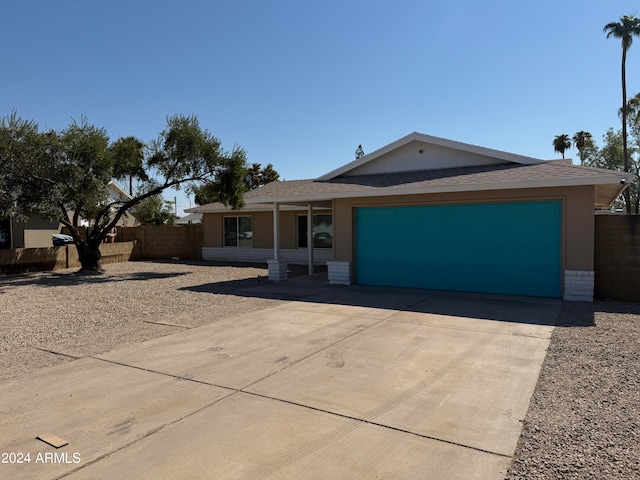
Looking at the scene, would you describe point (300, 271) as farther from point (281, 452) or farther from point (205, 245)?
point (281, 452)

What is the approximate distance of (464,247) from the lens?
37.3 ft

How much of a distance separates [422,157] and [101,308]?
9.97m

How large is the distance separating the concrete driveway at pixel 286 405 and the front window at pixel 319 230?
11.5 meters

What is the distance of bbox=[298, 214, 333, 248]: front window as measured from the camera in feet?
62.4

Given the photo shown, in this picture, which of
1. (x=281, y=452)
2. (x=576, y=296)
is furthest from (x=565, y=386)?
(x=576, y=296)

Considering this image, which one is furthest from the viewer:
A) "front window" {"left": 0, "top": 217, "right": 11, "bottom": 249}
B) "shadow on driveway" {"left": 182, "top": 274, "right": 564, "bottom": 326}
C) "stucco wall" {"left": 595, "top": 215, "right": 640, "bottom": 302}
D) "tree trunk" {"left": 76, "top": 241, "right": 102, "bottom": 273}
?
"front window" {"left": 0, "top": 217, "right": 11, "bottom": 249}

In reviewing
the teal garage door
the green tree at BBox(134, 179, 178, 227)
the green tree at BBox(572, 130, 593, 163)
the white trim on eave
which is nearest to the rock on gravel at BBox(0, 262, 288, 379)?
the white trim on eave

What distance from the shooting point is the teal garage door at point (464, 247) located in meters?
10.4

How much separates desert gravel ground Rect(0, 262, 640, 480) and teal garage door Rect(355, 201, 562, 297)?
4.87 ft

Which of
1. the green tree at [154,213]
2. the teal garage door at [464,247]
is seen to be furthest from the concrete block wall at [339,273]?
the green tree at [154,213]

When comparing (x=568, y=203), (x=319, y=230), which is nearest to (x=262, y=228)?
(x=319, y=230)

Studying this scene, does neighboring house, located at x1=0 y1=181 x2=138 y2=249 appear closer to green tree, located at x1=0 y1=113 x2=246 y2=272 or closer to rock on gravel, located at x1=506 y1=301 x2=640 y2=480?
green tree, located at x1=0 y1=113 x2=246 y2=272

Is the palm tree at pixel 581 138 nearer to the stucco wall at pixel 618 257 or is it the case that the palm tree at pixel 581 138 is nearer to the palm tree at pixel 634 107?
the palm tree at pixel 634 107

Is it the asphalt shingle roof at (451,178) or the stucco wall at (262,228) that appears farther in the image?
the stucco wall at (262,228)
